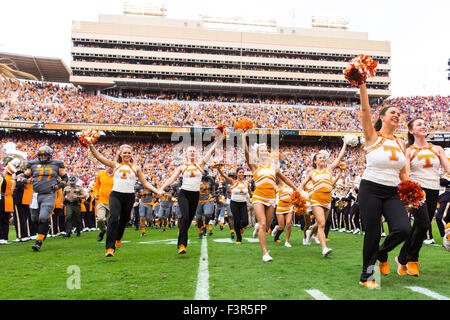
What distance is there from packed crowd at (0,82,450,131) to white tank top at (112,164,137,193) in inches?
1366

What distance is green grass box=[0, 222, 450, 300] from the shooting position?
3.94 metres

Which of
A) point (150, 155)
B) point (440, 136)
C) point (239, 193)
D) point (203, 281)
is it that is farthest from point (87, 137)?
point (440, 136)

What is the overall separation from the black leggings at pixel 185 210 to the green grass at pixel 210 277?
0.37 m

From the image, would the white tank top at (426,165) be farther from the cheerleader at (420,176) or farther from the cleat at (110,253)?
the cleat at (110,253)

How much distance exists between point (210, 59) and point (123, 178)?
52.4m

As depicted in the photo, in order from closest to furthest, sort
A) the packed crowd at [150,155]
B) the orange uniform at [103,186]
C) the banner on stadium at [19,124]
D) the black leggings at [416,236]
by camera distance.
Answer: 1. the black leggings at [416,236]
2. the orange uniform at [103,186]
3. the packed crowd at [150,155]
4. the banner on stadium at [19,124]

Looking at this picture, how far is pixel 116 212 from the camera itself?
7090mm

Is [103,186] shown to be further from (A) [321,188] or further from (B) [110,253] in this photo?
(A) [321,188]

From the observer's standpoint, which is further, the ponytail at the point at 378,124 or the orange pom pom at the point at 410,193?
the ponytail at the point at 378,124

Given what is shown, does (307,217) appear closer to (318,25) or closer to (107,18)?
(107,18)

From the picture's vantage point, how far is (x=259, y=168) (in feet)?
23.6

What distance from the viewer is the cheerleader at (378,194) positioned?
4.36 meters

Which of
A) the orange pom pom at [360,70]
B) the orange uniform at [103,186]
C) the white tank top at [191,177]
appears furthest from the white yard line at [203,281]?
the orange uniform at [103,186]
